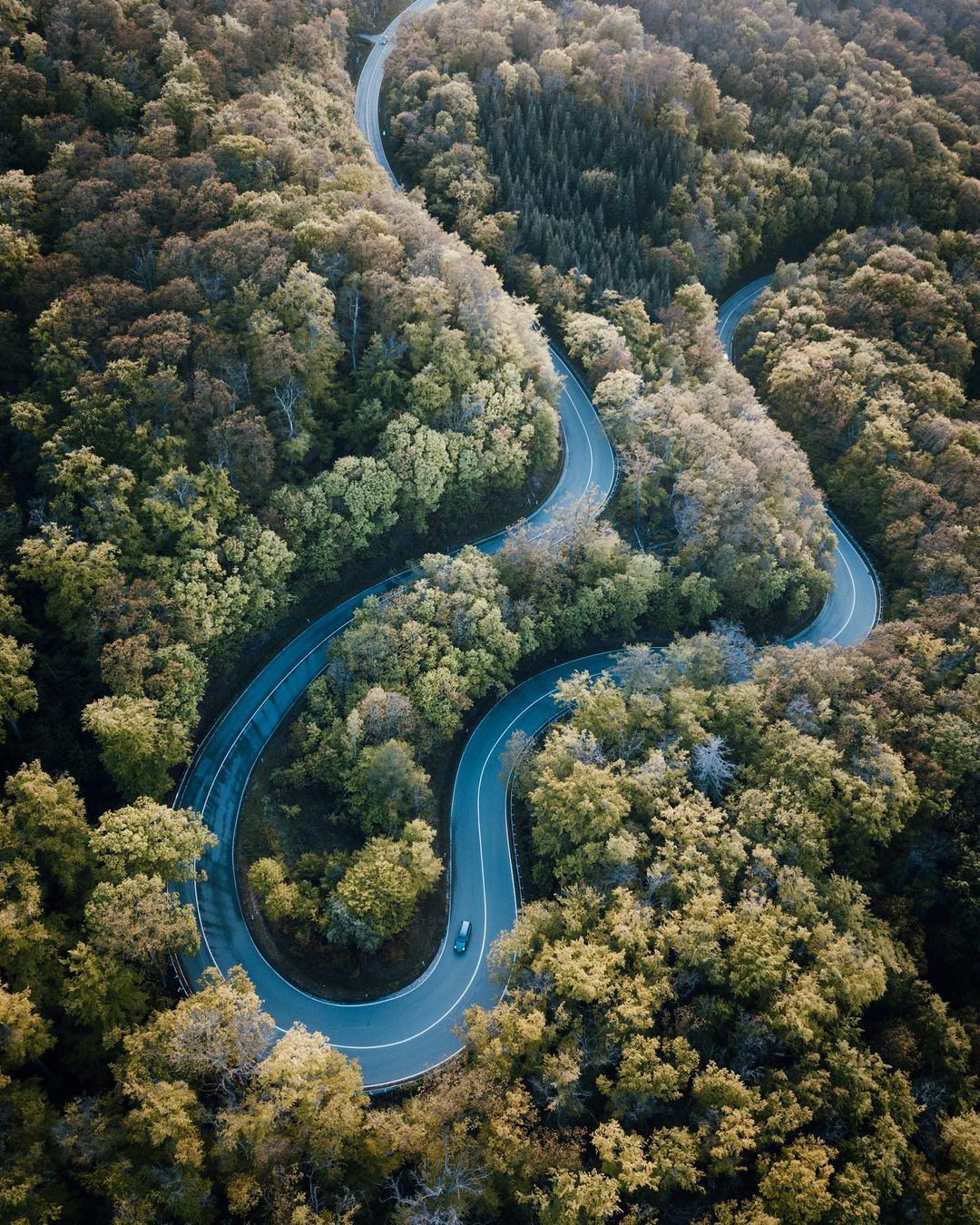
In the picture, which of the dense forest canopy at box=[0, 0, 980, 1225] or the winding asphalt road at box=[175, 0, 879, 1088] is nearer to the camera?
the dense forest canopy at box=[0, 0, 980, 1225]

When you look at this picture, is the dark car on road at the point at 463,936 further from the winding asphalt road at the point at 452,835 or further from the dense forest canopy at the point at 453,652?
the dense forest canopy at the point at 453,652

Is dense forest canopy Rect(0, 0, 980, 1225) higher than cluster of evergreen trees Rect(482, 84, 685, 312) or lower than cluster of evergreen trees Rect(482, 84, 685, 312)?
lower

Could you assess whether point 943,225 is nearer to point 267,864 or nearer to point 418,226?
point 418,226

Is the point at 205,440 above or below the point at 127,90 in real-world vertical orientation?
below

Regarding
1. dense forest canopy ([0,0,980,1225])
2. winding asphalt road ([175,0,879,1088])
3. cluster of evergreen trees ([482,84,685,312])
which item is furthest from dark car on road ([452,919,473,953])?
cluster of evergreen trees ([482,84,685,312])

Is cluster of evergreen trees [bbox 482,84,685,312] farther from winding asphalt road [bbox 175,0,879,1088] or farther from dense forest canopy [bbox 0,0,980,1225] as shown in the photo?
winding asphalt road [bbox 175,0,879,1088]

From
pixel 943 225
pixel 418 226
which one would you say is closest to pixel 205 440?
pixel 418 226
